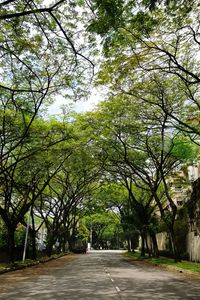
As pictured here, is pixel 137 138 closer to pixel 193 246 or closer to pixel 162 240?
pixel 193 246

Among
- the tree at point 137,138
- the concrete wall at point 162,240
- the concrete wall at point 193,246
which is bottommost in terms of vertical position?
the concrete wall at point 193,246

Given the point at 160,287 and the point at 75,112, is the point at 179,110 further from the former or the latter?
the point at 160,287

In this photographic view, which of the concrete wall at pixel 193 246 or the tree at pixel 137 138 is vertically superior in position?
the tree at pixel 137 138

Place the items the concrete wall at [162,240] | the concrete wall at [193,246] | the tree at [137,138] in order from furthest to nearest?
the concrete wall at [162,240], the concrete wall at [193,246], the tree at [137,138]

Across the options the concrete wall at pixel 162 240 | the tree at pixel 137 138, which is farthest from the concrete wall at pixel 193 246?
the concrete wall at pixel 162 240

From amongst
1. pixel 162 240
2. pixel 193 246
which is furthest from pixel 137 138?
pixel 162 240

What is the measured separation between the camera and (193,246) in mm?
27562

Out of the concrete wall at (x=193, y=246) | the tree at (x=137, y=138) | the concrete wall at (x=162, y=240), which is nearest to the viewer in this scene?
the tree at (x=137, y=138)

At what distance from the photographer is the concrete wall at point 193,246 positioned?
26.4 metres

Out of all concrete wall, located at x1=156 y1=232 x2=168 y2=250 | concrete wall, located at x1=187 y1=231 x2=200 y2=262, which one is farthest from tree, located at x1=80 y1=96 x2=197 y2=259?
concrete wall, located at x1=156 y1=232 x2=168 y2=250

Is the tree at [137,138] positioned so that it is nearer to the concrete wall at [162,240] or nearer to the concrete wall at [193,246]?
the concrete wall at [193,246]

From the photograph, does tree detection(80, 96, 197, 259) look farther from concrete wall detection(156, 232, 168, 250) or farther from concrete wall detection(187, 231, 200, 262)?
concrete wall detection(156, 232, 168, 250)

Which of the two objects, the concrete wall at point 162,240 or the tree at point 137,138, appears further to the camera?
the concrete wall at point 162,240

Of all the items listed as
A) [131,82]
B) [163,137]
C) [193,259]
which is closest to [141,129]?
[163,137]
